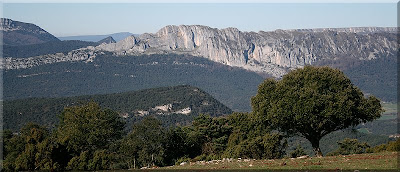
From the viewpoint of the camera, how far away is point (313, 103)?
127 ft

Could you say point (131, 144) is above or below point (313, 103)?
below

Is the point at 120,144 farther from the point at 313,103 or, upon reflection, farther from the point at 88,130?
the point at 313,103

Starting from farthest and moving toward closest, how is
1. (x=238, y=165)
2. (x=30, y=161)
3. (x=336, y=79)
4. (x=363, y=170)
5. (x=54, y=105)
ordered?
(x=54, y=105)
(x=336, y=79)
(x=30, y=161)
(x=238, y=165)
(x=363, y=170)

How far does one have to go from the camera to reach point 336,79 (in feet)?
136

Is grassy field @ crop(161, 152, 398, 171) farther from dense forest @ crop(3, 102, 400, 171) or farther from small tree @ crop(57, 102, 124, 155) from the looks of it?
small tree @ crop(57, 102, 124, 155)

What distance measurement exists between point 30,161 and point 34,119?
150m

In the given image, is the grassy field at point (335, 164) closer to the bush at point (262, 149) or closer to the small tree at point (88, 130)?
the bush at point (262, 149)

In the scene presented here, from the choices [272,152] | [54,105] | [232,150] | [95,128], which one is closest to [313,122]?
[272,152]

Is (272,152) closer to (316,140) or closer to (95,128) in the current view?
→ (316,140)

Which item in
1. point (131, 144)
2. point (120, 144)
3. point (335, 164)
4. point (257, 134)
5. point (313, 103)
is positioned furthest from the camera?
point (257, 134)

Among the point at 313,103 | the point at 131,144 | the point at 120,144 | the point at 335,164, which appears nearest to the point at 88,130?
the point at 120,144

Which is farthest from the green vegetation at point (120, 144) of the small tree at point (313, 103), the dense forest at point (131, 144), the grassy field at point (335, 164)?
the grassy field at point (335, 164)

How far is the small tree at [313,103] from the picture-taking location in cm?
3922

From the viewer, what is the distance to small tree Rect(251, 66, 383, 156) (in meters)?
39.2
